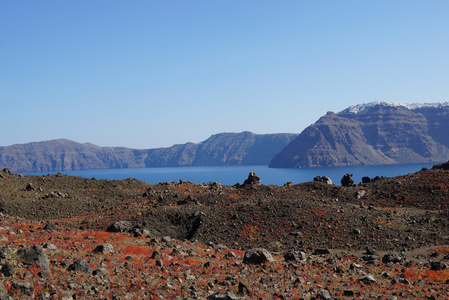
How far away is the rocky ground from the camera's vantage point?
1452 cm

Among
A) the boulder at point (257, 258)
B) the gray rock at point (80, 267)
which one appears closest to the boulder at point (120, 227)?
the boulder at point (257, 258)

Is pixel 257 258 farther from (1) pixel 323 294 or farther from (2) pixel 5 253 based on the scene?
(2) pixel 5 253

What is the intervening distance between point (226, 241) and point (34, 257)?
1807cm

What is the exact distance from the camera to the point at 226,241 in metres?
30.9

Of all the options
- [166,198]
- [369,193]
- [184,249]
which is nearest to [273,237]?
[184,249]

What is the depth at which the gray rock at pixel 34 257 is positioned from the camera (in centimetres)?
1464

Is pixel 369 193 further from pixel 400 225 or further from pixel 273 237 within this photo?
pixel 273 237

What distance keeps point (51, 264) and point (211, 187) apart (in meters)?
40.6

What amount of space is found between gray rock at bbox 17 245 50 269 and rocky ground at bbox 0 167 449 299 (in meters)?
0.11

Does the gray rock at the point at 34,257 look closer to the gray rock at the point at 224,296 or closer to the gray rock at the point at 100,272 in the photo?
the gray rock at the point at 100,272

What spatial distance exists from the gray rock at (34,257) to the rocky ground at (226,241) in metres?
0.11

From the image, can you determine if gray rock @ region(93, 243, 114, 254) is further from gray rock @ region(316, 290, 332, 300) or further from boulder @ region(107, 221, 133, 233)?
gray rock @ region(316, 290, 332, 300)

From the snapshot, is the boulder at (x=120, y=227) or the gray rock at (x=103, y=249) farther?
the boulder at (x=120, y=227)

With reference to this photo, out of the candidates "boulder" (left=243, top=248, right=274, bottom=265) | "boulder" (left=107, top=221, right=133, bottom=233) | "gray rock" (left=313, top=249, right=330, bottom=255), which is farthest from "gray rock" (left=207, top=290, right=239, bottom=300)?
"boulder" (left=107, top=221, right=133, bottom=233)
